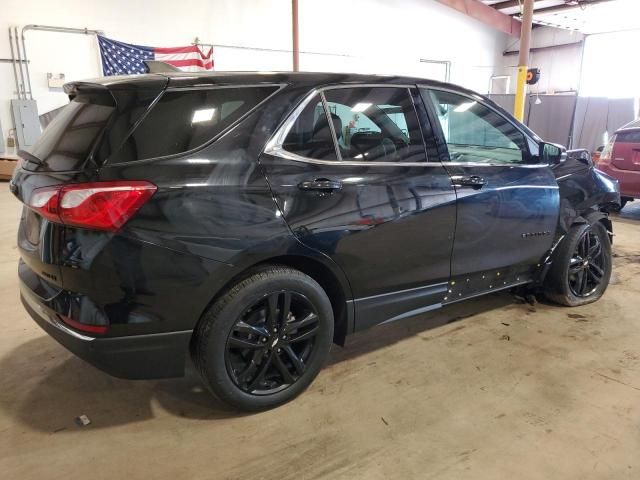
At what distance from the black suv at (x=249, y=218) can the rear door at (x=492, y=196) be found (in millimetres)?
16

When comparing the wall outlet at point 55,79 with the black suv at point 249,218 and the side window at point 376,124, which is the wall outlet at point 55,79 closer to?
the black suv at point 249,218

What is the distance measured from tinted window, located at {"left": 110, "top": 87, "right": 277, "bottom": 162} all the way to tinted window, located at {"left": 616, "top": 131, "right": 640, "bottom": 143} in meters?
5.96

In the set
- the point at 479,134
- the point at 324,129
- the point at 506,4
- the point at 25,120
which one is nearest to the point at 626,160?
the point at 479,134

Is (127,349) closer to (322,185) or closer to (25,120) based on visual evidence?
(322,185)

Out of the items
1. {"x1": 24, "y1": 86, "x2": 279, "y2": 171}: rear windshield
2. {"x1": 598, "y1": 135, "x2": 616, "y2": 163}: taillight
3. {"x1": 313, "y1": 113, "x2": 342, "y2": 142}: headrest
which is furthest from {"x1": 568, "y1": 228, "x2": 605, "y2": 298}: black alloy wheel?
{"x1": 598, "y1": 135, "x2": 616, "y2": 163}: taillight

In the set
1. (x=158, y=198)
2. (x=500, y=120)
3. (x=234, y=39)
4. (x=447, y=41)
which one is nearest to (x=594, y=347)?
(x=500, y=120)

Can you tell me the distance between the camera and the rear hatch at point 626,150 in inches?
241

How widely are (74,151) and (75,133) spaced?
0.40ft

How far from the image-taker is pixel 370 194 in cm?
224

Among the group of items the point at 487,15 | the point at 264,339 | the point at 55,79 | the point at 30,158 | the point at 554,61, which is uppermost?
the point at 487,15

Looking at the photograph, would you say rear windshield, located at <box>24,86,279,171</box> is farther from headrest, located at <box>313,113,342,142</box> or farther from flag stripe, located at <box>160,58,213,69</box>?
flag stripe, located at <box>160,58,213,69</box>

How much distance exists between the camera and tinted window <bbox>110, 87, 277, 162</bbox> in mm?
1793

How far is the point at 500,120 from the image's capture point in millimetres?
2930

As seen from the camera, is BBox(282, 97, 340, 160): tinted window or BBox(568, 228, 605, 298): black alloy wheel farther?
BBox(568, 228, 605, 298): black alloy wheel
